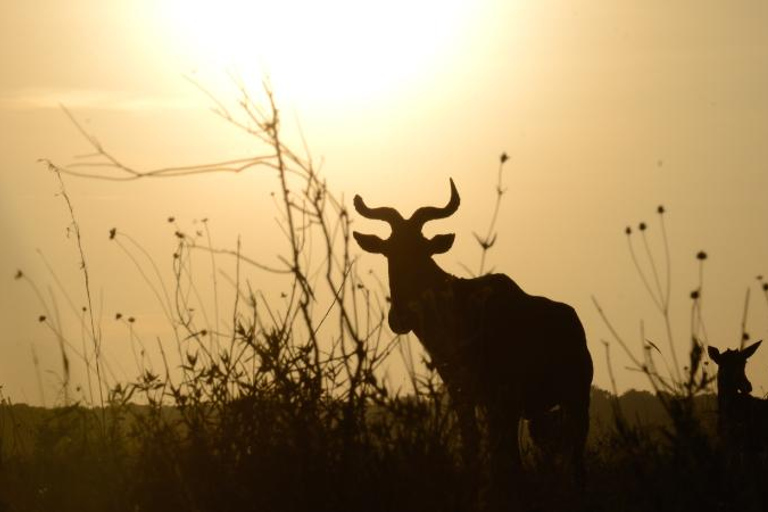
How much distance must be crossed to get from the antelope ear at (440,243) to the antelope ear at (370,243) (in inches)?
20.4

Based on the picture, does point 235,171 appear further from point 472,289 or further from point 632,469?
point 472,289

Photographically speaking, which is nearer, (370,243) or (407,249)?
(407,249)

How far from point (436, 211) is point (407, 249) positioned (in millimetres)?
716

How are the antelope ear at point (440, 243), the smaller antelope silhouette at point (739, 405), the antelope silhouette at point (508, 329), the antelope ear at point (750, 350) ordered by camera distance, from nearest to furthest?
the smaller antelope silhouette at point (739, 405), the antelope silhouette at point (508, 329), the antelope ear at point (440, 243), the antelope ear at point (750, 350)

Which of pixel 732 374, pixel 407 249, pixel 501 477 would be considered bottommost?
pixel 501 477

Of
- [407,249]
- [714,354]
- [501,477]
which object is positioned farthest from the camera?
[714,354]

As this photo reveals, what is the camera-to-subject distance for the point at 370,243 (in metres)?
12.8

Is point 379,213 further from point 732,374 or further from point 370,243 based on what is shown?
point 732,374

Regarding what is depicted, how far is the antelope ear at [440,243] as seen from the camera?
40.8 feet

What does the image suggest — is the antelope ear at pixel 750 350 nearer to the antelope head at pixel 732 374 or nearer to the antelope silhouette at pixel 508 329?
the antelope head at pixel 732 374

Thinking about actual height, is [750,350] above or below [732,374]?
above

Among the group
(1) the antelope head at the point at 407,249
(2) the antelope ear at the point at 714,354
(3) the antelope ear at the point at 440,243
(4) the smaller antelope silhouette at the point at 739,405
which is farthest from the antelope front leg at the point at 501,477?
(2) the antelope ear at the point at 714,354

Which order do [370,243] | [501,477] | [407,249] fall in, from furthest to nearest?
[370,243]
[407,249]
[501,477]

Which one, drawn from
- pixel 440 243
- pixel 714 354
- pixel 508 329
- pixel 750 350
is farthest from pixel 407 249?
pixel 750 350
